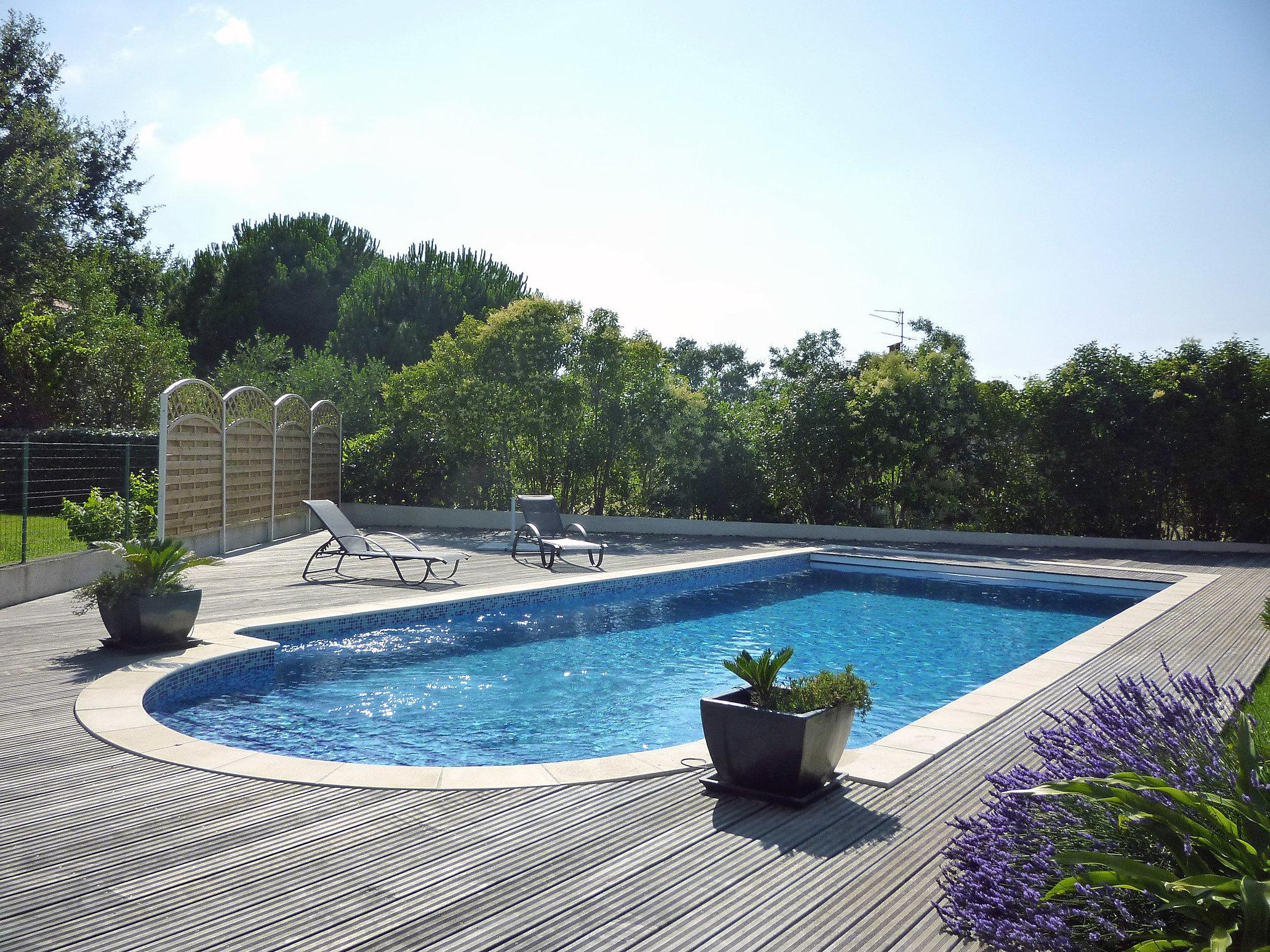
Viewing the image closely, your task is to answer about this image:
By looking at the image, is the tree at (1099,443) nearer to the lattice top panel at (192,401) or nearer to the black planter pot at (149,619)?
the lattice top panel at (192,401)

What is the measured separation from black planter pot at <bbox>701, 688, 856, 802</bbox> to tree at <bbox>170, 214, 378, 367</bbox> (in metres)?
29.0

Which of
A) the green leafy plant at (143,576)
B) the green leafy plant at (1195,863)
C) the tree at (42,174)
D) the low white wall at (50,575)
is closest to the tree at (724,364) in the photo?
the tree at (42,174)

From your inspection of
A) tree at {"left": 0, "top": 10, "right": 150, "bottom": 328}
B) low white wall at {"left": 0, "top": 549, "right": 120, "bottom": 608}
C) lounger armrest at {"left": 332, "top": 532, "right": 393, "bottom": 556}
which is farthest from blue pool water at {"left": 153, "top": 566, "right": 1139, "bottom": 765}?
tree at {"left": 0, "top": 10, "right": 150, "bottom": 328}

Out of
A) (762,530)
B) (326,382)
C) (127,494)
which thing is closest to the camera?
(127,494)

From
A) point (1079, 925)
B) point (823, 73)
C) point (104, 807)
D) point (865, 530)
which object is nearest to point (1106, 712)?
point (1079, 925)

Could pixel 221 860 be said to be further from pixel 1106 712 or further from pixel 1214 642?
pixel 1214 642

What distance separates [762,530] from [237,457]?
865 centimetres

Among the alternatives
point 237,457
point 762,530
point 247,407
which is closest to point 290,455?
point 247,407

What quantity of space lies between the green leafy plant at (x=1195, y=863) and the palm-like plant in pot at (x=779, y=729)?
4.12 ft

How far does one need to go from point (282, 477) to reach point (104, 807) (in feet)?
38.6

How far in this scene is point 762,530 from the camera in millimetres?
16453

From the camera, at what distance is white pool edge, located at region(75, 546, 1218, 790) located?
3885 millimetres

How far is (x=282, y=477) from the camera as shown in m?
14.6

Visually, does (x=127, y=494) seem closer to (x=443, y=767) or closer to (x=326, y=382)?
(x=443, y=767)
